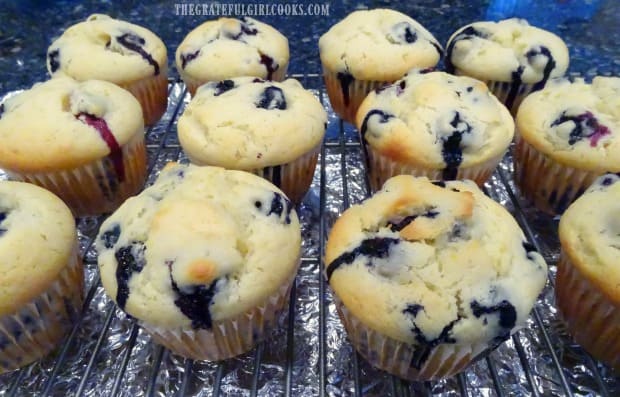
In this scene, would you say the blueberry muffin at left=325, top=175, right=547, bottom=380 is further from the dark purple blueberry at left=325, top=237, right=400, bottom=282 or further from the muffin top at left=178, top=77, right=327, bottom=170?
the muffin top at left=178, top=77, right=327, bottom=170

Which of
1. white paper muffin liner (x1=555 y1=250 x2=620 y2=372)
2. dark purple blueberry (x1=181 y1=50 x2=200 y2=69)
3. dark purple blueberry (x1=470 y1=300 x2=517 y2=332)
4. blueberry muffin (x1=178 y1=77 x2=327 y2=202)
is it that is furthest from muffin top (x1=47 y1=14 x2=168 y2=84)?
white paper muffin liner (x1=555 y1=250 x2=620 y2=372)

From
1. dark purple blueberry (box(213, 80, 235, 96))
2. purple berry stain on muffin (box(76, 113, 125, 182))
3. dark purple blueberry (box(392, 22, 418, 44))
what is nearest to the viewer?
purple berry stain on muffin (box(76, 113, 125, 182))

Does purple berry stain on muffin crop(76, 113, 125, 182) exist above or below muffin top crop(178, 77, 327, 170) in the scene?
below

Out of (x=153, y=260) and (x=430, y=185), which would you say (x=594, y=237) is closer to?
(x=430, y=185)

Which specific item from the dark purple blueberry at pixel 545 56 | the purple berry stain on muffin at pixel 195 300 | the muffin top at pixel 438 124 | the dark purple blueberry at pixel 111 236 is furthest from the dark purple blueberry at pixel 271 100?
the dark purple blueberry at pixel 545 56

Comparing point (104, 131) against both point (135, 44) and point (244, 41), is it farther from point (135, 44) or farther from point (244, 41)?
point (244, 41)

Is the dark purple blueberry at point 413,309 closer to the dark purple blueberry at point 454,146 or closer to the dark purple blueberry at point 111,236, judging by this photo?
the dark purple blueberry at point 454,146
